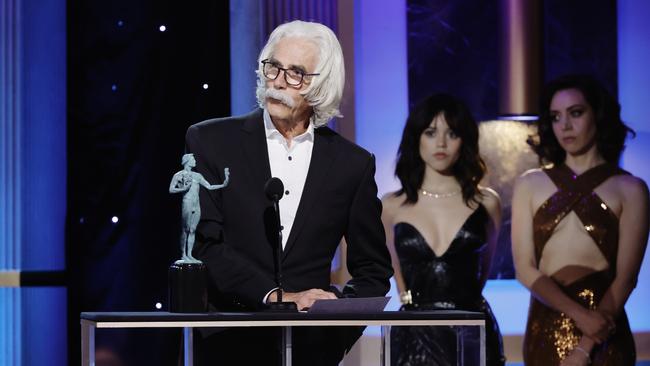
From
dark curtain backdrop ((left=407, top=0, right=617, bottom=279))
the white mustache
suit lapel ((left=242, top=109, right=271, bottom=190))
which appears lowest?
suit lapel ((left=242, top=109, right=271, bottom=190))

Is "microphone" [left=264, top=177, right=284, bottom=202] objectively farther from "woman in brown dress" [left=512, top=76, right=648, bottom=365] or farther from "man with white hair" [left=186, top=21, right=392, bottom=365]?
"woman in brown dress" [left=512, top=76, right=648, bottom=365]

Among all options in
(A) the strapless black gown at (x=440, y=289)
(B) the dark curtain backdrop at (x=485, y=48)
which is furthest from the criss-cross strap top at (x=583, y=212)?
(B) the dark curtain backdrop at (x=485, y=48)

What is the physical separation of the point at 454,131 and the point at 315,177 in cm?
250

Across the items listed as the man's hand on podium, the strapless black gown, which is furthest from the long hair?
the strapless black gown

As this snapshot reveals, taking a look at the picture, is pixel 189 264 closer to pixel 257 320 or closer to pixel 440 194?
pixel 257 320

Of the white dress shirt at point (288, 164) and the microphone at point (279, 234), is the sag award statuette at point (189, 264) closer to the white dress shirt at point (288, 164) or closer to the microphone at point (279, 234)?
the microphone at point (279, 234)

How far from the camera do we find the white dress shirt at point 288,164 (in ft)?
10.4

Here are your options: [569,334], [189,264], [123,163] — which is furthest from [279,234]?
[569,334]

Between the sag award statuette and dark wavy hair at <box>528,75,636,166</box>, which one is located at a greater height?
dark wavy hair at <box>528,75,636,166</box>

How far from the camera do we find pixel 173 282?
9.35 feet

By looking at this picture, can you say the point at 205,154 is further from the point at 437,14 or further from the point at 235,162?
the point at 437,14

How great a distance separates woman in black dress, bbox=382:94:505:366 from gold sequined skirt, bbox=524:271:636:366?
0.24 m

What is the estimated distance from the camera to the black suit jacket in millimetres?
3035

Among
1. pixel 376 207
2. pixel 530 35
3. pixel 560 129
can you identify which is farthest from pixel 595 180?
pixel 376 207
